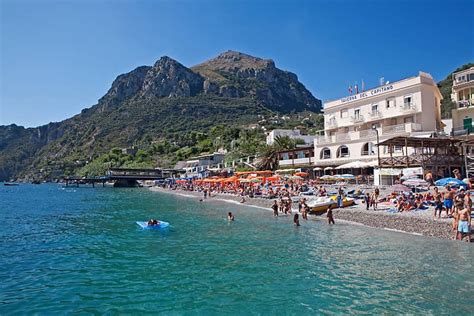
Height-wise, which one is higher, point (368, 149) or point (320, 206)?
point (368, 149)

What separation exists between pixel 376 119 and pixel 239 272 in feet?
118

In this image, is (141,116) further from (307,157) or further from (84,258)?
(84,258)

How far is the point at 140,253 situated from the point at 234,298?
8044 millimetres

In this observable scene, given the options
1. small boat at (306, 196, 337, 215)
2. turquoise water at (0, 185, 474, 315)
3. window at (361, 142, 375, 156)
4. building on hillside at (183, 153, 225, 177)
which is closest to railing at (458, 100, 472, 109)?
window at (361, 142, 375, 156)

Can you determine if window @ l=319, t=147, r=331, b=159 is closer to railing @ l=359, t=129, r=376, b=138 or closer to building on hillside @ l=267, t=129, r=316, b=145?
railing @ l=359, t=129, r=376, b=138

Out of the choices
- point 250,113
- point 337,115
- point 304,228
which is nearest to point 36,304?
point 304,228

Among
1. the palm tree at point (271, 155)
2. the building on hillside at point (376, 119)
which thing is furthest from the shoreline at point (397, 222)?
the palm tree at point (271, 155)

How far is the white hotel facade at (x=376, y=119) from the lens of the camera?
40656 millimetres

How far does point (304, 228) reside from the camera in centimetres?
2350

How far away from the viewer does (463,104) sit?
42.8 m

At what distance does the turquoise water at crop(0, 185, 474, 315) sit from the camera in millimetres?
10688

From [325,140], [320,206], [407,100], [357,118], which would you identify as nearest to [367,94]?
[357,118]

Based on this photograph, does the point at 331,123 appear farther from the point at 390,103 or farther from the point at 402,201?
the point at 402,201

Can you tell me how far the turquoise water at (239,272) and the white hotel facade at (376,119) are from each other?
76.5 feet
